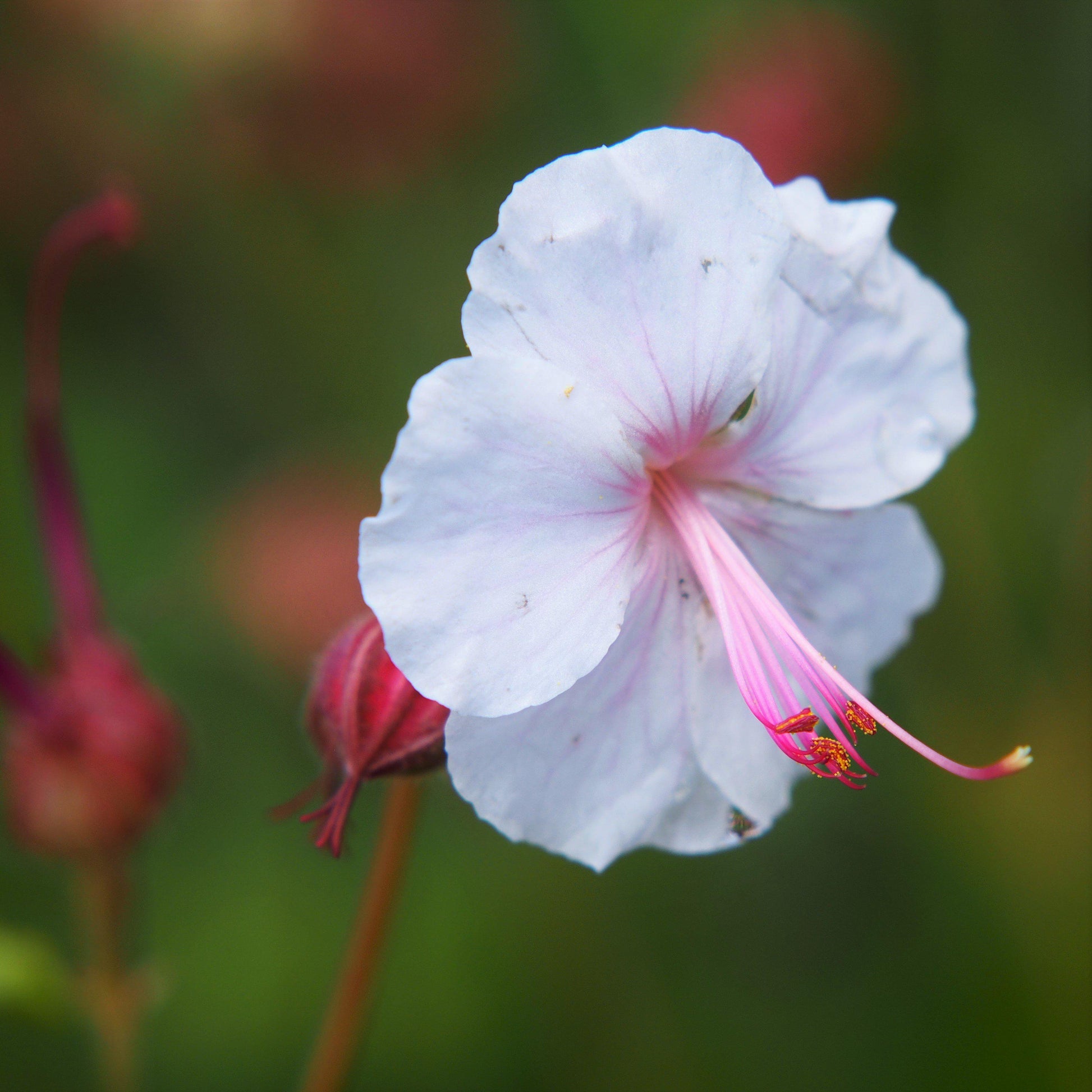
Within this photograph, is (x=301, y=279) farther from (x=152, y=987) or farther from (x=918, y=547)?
(x=918, y=547)

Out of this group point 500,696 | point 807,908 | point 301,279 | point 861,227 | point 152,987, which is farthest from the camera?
Result: point 301,279

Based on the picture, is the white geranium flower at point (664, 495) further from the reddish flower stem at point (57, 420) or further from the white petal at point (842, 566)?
the reddish flower stem at point (57, 420)

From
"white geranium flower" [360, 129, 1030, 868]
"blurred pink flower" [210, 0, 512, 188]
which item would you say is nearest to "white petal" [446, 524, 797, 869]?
"white geranium flower" [360, 129, 1030, 868]

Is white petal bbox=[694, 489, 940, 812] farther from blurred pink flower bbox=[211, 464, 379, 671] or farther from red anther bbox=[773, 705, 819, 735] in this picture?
blurred pink flower bbox=[211, 464, 379, 671]

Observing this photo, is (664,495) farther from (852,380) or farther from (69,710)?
(69,710)

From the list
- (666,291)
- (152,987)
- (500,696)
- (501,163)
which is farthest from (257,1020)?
(501,163)

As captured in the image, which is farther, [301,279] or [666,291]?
[301,279]

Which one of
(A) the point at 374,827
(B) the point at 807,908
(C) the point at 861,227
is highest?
(C) the point at 861,227
